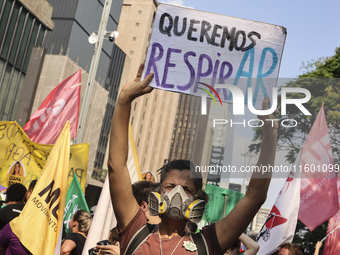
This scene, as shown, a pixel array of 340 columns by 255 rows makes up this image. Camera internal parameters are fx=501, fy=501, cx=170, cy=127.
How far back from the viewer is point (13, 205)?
5730 mm

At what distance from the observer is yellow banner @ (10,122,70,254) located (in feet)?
17.0

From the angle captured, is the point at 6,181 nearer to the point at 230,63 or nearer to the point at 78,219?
the point at 78,219

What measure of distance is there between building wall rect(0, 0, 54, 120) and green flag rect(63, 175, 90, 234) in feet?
66.3

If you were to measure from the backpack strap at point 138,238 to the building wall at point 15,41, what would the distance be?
25.1 m

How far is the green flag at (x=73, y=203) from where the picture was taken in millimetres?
7309

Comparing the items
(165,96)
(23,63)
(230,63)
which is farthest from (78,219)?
(165,96)

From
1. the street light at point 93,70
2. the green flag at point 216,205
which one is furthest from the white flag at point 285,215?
the street light at point 93,70

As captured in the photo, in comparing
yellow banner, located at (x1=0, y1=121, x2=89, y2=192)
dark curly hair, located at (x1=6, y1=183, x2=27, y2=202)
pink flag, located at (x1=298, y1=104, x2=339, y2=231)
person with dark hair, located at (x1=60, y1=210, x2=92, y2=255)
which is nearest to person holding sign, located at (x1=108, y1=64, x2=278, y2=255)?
person with dark hair, located at (x1=60, y1=210, x2=92, y2=255)

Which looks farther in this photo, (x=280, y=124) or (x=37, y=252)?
(x=37, y=252)

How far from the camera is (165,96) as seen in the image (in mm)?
109000

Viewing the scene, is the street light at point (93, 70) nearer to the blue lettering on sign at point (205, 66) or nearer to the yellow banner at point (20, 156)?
the yellow banner at point (20, 156)

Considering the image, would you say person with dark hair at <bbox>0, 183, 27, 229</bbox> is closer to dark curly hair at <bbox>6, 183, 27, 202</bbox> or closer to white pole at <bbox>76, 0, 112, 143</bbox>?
dark curly hair at <bbox>6, 183, 27, 202</bbox>

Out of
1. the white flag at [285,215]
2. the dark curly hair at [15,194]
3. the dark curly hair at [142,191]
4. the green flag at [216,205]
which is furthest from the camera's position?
the green flag at [216,205]

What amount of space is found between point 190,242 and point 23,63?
26905 millimetres
